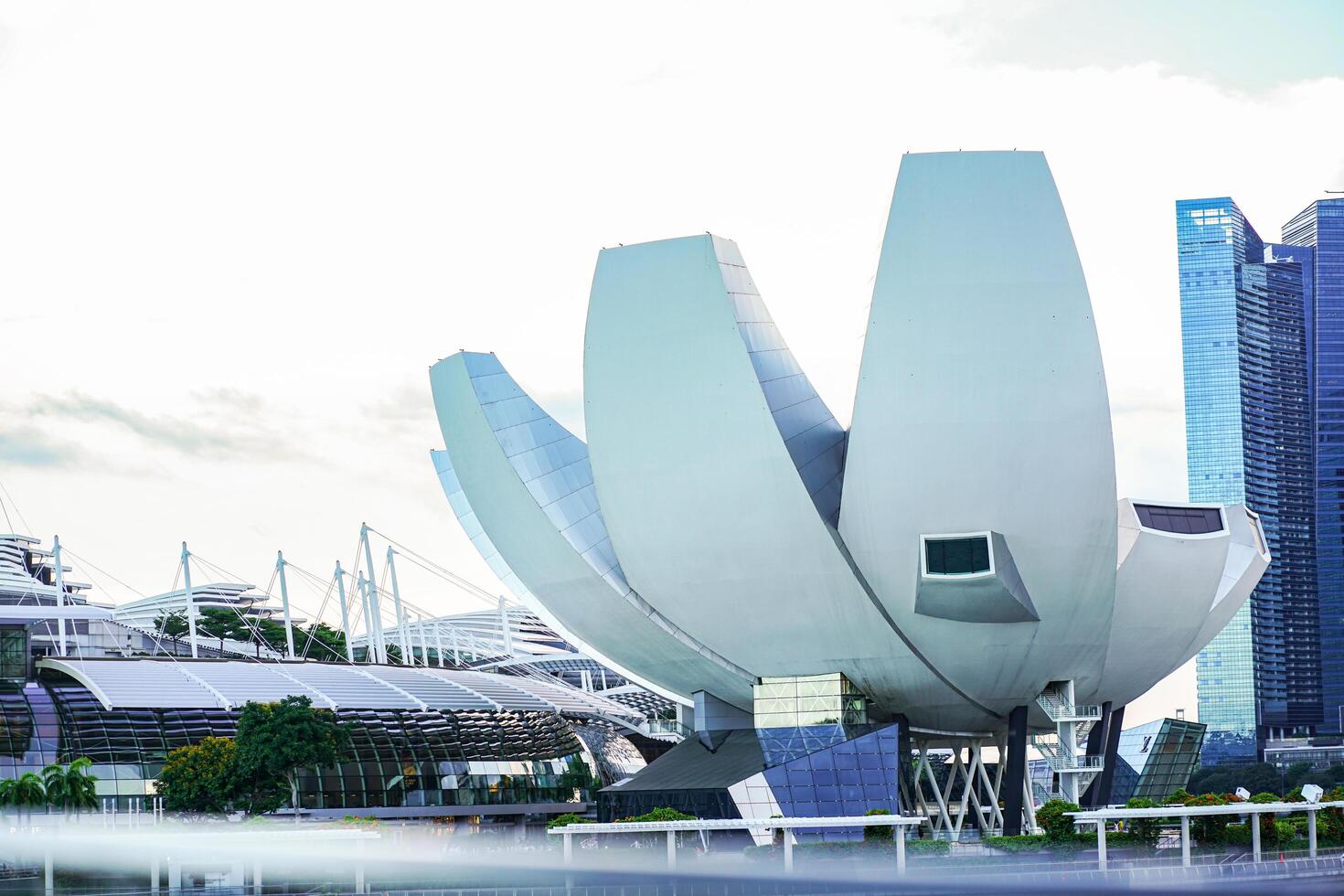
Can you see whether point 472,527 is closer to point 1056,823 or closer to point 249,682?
point 249,682

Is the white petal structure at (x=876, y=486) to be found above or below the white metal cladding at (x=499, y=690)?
above

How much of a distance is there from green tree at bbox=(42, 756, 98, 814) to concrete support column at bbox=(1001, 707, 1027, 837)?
3063cm

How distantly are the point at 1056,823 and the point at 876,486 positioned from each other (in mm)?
11129

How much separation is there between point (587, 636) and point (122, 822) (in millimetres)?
17478

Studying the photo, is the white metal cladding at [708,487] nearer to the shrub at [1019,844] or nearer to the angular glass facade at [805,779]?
the angular glass facade at [805,779]

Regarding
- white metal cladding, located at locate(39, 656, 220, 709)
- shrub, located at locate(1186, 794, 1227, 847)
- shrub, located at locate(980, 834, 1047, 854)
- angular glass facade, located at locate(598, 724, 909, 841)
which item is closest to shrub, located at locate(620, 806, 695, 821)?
angular glass facade, located at locate(598, 724, 909, 841)

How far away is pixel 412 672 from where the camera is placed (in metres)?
80.2

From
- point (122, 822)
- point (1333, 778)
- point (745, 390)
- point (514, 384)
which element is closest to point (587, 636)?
point (514, 384)

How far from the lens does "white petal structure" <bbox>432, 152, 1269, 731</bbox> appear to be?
159ft

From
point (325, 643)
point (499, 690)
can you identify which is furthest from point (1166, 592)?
point (325, 643)

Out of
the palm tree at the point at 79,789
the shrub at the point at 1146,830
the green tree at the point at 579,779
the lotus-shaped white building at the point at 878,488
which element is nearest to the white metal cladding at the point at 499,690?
the green tree at the point at 579,779

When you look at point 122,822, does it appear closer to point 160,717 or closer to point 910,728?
point 160,717

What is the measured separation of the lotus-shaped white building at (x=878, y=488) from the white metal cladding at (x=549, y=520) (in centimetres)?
11

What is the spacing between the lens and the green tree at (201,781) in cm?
5972
